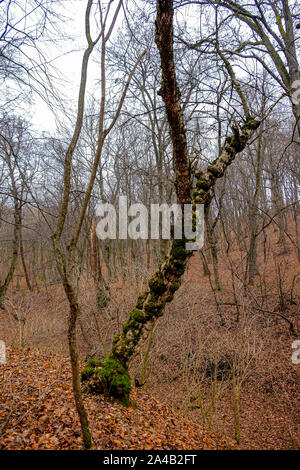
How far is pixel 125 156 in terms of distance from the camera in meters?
14.1

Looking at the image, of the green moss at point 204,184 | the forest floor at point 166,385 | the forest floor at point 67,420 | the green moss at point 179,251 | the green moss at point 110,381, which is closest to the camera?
the forest floor at point 67,420

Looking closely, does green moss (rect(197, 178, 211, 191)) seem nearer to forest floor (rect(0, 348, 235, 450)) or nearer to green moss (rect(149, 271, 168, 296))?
green moss (rect(149, 271, 168, 296))

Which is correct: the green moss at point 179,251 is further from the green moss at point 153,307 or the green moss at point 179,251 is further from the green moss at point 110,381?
the green moss at point 110,381

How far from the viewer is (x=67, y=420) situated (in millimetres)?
2633

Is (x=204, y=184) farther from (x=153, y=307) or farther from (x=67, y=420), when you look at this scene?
(x=67, y=420)

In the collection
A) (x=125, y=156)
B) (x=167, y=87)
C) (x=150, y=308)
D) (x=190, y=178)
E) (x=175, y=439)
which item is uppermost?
(x=125, y=156)

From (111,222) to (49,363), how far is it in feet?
37.4

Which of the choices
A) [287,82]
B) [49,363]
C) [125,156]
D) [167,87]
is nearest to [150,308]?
[49,363]

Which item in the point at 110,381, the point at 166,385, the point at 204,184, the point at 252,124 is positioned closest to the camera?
the point at 110,381

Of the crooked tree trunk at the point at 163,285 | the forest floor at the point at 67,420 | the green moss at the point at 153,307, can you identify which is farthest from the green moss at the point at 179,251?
the forest floor at the point at 67,420

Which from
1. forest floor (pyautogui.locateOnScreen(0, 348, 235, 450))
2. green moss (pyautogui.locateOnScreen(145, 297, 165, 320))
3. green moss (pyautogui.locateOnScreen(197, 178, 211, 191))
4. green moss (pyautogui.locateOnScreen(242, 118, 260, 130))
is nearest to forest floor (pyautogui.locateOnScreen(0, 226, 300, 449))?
forest floor (pyautogui.locateOnScreen(0, 348, 235, 450))

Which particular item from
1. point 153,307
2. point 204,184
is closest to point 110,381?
point 153,307

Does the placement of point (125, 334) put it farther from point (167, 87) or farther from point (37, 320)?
point (37, 320)

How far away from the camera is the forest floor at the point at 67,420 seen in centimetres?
237
